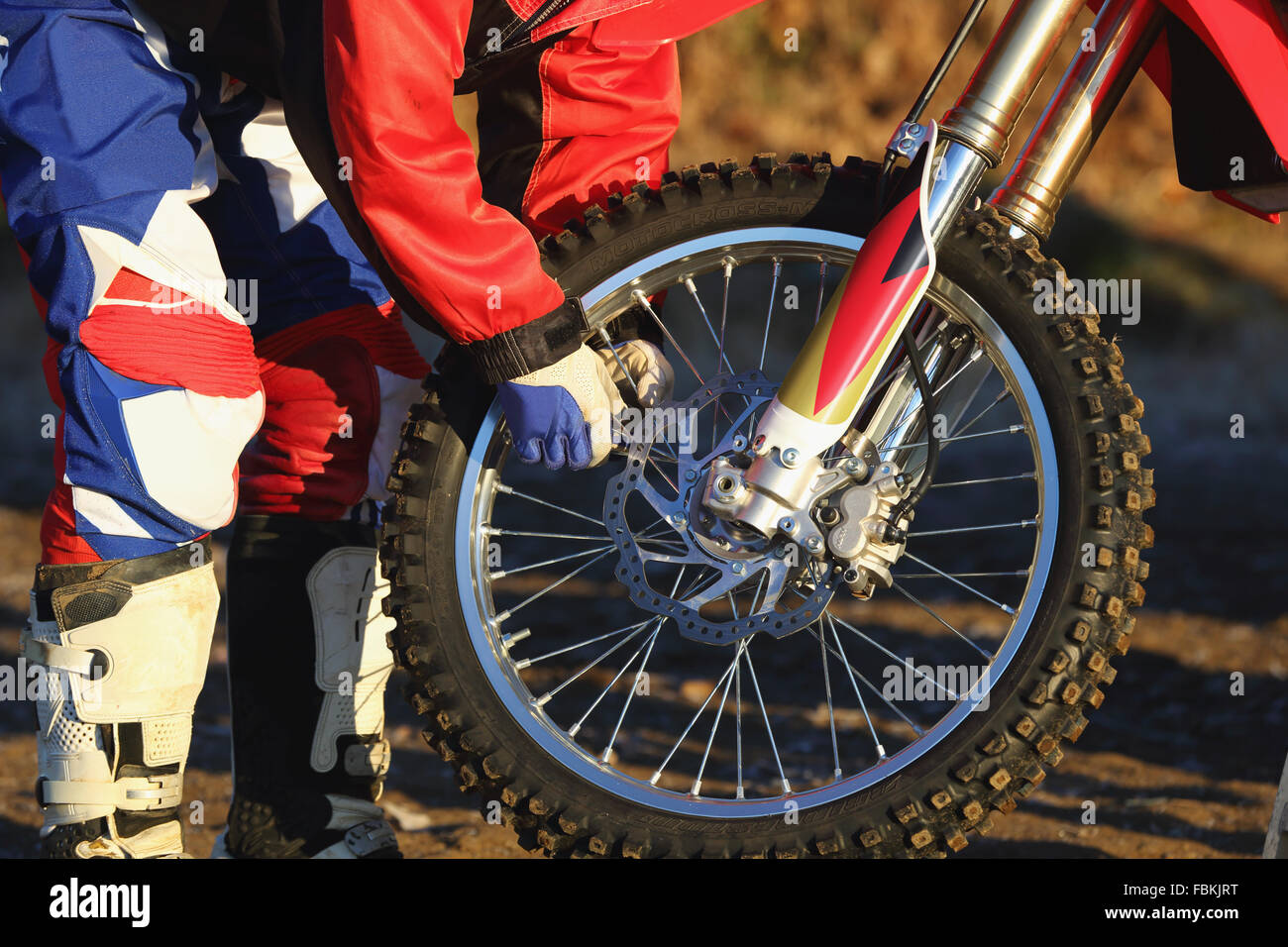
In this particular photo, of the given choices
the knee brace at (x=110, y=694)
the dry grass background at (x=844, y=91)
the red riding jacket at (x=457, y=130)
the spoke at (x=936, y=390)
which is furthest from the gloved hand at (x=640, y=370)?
the dry grass background at (x=844, y=91)

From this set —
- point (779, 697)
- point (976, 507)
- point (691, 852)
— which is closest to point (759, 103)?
point (976, 507)

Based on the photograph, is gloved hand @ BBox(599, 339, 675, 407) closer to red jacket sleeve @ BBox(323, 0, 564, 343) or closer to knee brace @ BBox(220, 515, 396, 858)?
red jacket sleeve @ BBox(323, 0, 564, 343)

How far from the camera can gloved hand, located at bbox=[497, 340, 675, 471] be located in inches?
67.2

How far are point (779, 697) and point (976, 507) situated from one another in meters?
1.81

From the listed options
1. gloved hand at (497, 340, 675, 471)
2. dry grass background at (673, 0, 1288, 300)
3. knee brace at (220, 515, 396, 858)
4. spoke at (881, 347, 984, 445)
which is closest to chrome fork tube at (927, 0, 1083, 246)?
spoke at (881, 347, 984, 445)

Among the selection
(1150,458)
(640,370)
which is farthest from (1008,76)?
(1150,458)

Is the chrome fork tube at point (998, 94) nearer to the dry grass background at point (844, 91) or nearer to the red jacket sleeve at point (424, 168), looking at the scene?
the red jacket sleeve at point (424, 168)

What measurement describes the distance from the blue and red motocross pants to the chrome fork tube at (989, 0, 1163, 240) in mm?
556

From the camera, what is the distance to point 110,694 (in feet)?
5.73

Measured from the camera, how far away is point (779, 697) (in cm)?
303

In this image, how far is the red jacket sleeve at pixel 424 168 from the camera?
1.51 meters

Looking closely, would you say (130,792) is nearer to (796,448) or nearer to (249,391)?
(249,391)

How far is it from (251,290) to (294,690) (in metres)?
0.65

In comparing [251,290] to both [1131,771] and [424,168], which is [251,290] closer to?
[424,168]
